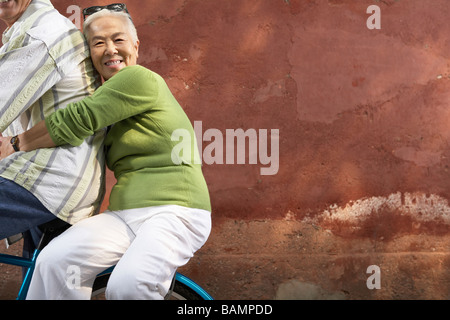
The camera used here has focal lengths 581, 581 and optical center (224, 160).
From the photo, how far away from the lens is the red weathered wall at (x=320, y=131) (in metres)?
4.23

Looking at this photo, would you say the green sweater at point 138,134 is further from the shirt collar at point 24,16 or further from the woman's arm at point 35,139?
the shirt collar at point 24,16

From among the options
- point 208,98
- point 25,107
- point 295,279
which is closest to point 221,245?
point 295,279

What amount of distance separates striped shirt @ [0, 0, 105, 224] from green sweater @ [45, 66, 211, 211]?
0.09 meters

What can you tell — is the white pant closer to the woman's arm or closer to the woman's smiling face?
the woman's arm

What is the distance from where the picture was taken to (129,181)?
2336 mm

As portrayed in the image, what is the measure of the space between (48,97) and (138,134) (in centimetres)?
38

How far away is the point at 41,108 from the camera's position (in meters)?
2.28

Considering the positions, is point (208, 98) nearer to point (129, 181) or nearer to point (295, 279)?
point (295, 279)

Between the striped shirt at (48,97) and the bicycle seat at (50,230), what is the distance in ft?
0.50

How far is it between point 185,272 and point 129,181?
202 centimetres
